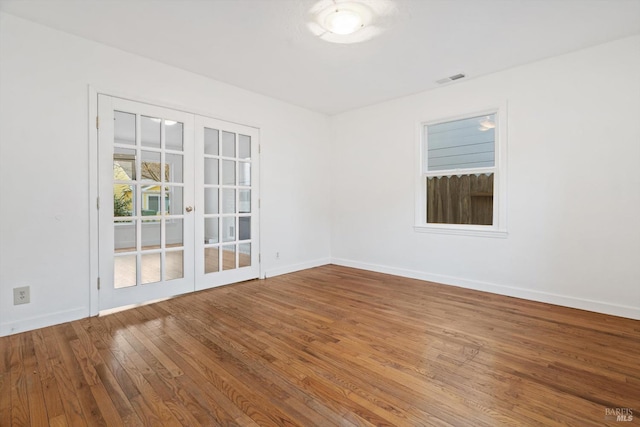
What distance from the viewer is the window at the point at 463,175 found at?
3.72 meters

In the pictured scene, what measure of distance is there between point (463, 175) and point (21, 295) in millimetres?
4867

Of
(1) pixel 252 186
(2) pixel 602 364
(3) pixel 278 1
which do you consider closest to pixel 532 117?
(2) pixel 602 364

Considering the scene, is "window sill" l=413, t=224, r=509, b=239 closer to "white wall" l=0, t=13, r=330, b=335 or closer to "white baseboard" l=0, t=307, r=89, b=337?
"white wall" l=0, t=13, r=330, b=335

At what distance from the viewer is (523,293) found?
3463mm

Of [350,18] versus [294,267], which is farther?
[294,267]

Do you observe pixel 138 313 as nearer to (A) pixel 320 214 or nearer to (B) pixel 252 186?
(B) pixel 252 186

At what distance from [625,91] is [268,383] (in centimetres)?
405

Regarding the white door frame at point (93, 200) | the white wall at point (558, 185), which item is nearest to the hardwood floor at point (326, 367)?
the white door frame at point (93, 200)

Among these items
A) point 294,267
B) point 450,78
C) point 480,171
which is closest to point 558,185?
point 480,171

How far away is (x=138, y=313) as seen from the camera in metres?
3.00

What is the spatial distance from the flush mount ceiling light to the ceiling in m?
0.02

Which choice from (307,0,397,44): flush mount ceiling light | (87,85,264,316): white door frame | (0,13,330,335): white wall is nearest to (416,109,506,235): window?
(307,0,397,44): flush mount ceiling light

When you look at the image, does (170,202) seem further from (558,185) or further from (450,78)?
(558,185)

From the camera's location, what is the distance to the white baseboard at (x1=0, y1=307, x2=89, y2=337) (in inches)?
98.5
